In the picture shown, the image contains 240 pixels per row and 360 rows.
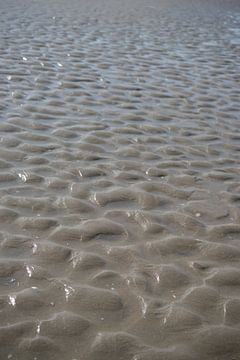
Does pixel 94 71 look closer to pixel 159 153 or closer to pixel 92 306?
pixel 159 153

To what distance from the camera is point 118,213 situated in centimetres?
457

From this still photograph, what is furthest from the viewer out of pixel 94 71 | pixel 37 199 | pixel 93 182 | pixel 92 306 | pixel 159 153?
pixel 94 71

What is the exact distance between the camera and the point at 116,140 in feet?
20.9

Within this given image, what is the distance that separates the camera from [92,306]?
133 inches

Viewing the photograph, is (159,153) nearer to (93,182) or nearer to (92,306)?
(93,182)

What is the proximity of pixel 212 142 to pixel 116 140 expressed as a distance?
1350mm

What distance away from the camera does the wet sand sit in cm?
317

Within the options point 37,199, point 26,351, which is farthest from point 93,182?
point 26,351

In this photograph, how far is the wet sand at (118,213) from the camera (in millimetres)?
3174

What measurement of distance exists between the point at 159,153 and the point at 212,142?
95 centimetres

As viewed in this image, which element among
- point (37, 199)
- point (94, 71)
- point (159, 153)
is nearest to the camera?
point (37, 199)

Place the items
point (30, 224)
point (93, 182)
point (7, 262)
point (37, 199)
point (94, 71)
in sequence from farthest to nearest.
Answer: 1. point (94, 71)
2. point (93, 182)
3. point (37, 199)
4. point (30, 224)
5. point (7, 262)

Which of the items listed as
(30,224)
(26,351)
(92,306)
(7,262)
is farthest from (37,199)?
(26,351)

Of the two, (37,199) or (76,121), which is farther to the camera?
(76,121)
